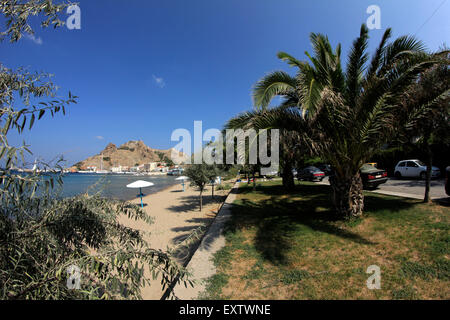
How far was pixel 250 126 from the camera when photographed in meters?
5.70

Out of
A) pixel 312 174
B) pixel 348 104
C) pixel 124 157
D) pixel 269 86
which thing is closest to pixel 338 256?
pixel 348 104

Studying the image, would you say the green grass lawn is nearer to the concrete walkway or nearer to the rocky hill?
the concrete walkway

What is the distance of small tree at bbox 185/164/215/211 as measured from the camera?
1309cm

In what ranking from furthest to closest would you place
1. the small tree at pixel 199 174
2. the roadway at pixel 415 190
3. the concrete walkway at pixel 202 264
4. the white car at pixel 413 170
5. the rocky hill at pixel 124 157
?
the rocky hill at pixel 124 157 < the white car at pixel 413 170 < the small tree at pixel 199 174 < the roadway at pixel 415 190 < the concrete walkway at pixel 202 264

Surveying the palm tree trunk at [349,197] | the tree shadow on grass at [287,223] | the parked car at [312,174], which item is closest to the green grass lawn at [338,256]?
the tree shadow on grass at [287,223]

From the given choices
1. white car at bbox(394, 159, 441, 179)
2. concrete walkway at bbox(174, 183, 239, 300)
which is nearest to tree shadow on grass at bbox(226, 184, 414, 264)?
concrete walkway at bbox(174, 183, 239, 300)

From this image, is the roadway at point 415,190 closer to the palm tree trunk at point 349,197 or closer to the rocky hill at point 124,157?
the palm tree trunk at point 349,197

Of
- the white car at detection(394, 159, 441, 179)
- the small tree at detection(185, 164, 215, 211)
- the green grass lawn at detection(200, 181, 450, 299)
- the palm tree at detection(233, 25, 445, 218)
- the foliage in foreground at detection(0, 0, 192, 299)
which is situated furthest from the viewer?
the white car at detection(394, 159, 441, 179)

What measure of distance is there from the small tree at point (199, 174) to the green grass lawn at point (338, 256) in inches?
264

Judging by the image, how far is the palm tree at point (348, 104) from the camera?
4.89 metres

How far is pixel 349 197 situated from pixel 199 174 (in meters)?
9.27

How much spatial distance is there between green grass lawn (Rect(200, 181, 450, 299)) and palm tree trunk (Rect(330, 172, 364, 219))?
278 mm

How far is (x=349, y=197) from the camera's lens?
5.88 m

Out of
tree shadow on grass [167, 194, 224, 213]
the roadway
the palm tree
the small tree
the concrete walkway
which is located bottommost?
tree shadow on grass [167, 194, 224, 213]
